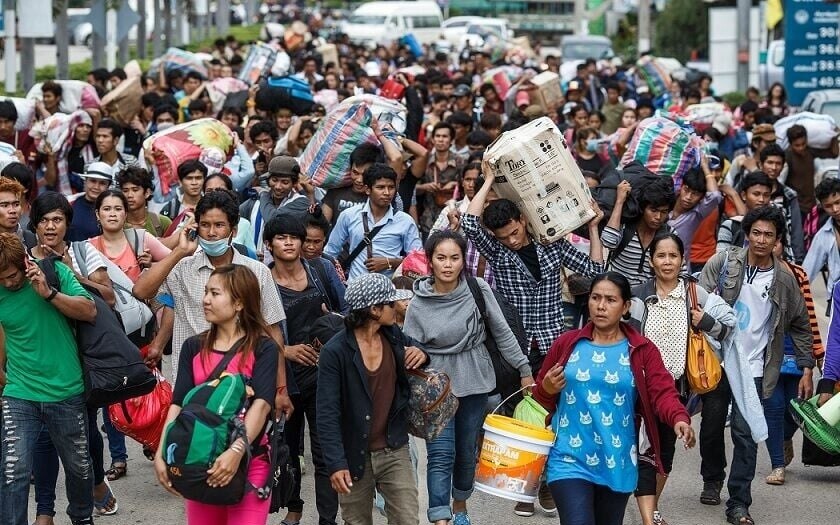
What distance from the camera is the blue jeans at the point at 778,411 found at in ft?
27.9

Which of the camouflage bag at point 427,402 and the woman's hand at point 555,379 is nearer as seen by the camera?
the woman's hand at point 555,379

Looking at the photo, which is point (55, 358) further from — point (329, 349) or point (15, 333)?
point (329, 349)

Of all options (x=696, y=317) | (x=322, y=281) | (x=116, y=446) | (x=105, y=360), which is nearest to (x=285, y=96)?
(x=116, y=446)

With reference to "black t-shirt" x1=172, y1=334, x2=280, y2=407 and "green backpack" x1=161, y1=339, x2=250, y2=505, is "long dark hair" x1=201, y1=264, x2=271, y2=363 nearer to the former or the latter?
"black t-shirt" x1=172, y1=334, x2=280, y2=407

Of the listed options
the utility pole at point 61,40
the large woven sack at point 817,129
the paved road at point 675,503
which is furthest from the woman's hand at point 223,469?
the utility pole at point 61,40

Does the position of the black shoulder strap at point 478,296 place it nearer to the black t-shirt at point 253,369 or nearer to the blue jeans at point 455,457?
the blue jeans at point 455,457

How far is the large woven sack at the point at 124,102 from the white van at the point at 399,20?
32226mm

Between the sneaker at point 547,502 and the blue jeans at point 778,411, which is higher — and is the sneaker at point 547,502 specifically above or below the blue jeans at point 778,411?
below

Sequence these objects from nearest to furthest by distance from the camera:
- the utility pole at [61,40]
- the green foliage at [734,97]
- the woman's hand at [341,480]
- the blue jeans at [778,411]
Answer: the woman's hand at [341,480]
the blue jeans at [778,411]
the utility pole at [61,40]
the green foliage at [734,97]

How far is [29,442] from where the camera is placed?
6.72m

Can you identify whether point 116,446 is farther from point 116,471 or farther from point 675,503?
point 675,503

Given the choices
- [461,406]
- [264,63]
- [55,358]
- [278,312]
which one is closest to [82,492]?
[55,358]

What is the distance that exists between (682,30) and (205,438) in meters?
44.6

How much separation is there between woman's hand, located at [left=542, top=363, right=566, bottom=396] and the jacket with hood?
7.12ft
